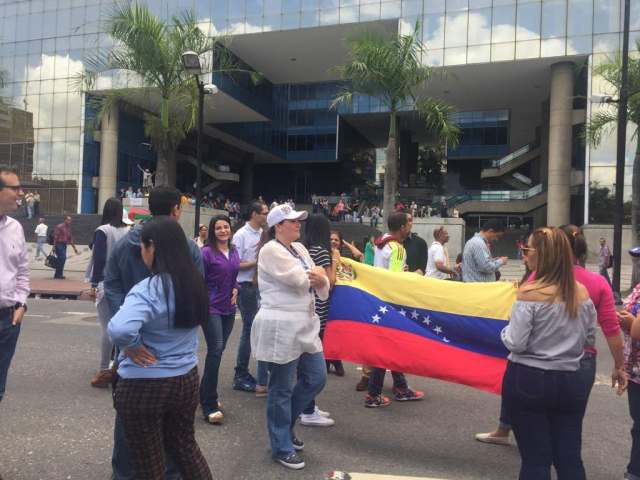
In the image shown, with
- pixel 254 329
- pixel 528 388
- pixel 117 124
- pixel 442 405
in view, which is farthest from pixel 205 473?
pixel 117 124

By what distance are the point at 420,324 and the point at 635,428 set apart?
1.81 m

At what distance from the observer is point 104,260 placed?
5.81m

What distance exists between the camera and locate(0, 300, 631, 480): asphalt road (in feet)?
13.2

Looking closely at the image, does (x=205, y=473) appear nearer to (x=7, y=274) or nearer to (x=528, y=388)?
(x=528, y=388)

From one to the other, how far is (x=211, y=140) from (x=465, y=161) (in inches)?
954

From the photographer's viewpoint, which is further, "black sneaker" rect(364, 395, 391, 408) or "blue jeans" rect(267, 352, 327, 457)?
"black sneaker" rect(364, 395, 391, 408)

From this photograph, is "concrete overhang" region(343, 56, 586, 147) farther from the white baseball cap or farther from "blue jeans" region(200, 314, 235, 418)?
the white baseball cap

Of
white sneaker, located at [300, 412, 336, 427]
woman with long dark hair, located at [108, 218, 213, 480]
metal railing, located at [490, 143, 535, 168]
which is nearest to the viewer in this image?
woman with long dark hair, located at [108, 218, 213, 480]

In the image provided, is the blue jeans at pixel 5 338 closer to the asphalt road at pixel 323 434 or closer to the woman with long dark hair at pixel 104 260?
the asphalt road at pixel 323 434

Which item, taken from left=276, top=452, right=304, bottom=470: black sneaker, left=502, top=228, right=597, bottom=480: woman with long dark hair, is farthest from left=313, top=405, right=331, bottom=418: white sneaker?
left=502, top=228, right=597, bottom=480: woman with long dark hair

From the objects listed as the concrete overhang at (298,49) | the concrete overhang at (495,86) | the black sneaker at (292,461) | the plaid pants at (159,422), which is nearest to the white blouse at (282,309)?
the black sneaker at (292,461)

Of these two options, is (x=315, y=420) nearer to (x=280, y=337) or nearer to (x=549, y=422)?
(x=280, y=337)

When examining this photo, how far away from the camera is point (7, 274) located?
3.79 m

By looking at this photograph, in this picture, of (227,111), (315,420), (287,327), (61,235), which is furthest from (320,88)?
(287,327)
